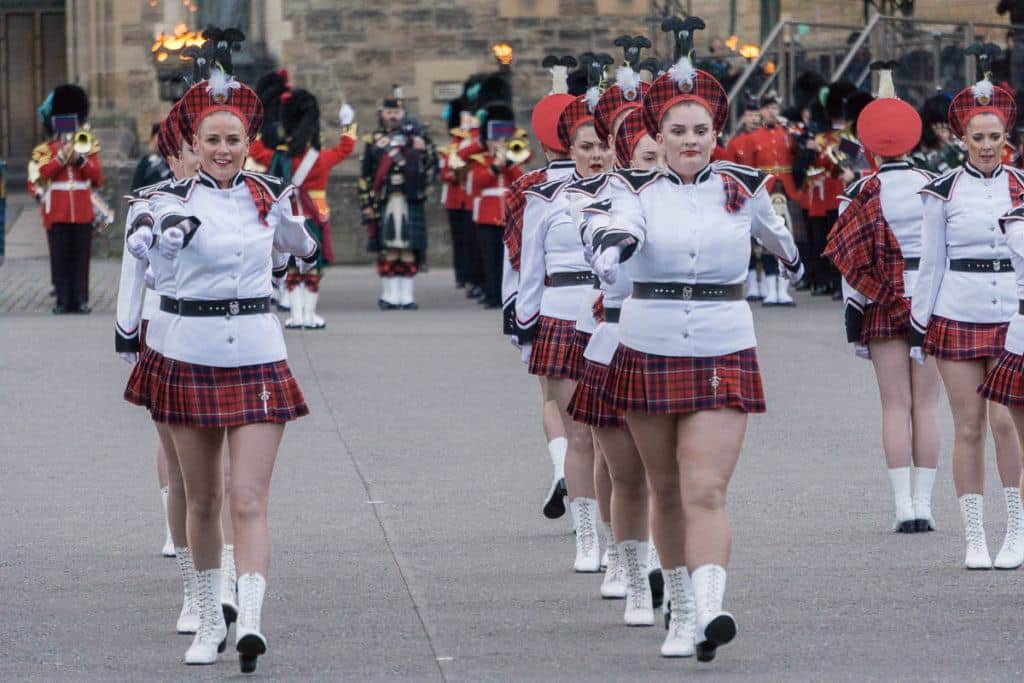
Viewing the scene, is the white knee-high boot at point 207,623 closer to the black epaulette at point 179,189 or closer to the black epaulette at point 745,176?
the black epaulette at point 179,189

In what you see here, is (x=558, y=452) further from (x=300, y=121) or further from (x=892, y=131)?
(x=300, y=121)

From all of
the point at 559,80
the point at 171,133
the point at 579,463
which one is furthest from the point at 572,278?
the point at 171,133

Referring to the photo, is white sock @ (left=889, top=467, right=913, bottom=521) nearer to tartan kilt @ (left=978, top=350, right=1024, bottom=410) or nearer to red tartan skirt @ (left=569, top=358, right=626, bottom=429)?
tartan kilt @ (left=978, top=350, right=1024, bottom=410)

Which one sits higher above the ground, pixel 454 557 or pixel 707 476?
pixel 707 476

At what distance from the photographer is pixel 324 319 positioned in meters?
20.3

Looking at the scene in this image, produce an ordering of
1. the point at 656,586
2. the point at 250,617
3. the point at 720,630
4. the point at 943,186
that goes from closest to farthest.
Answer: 1. the point at 720,630
2. the point at 250,617
3. the point at 656,586
4. the point at 943,186

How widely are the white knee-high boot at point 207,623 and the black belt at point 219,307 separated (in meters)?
0.78

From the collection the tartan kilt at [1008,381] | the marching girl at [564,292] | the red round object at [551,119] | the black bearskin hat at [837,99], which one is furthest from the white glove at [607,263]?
the black bearskin hat at [837,99]

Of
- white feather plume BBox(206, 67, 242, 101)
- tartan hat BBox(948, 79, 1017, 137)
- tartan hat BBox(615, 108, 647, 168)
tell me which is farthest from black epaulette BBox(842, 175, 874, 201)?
white feather plume BBox(206, 67, 242, 101)

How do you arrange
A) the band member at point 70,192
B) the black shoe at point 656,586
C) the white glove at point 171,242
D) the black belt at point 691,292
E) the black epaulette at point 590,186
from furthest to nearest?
the band member at point 70,192
the black epaulette at point 590,186
the black shoe at point 656,586
the black belt at point 691,292
the white glove at point 171,242

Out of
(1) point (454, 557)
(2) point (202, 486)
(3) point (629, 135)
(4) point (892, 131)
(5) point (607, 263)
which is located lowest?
(1) point (454, 557)

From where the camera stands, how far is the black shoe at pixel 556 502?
376 inches

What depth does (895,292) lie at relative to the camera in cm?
951

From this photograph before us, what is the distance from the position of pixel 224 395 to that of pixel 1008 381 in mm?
2775
